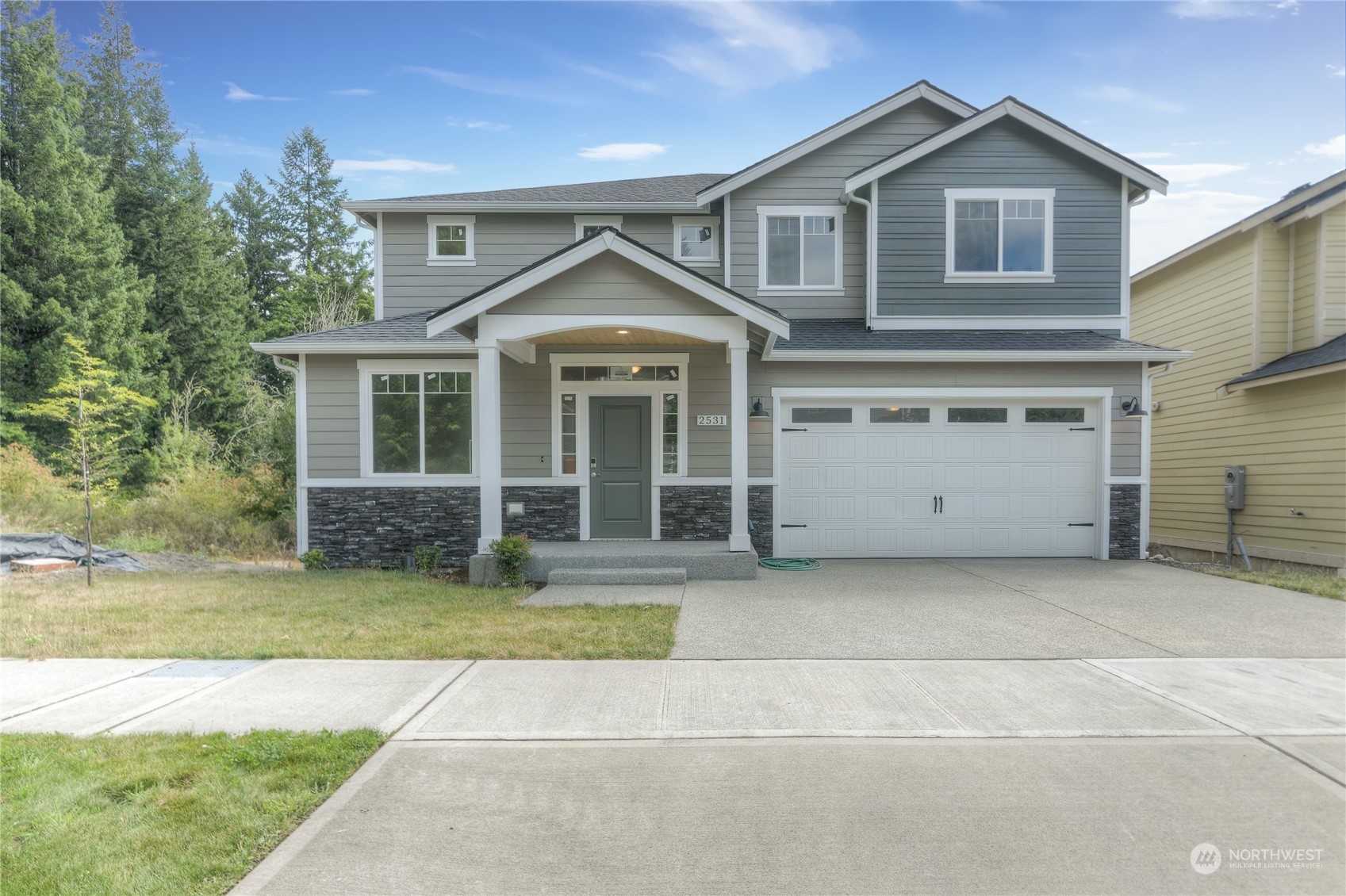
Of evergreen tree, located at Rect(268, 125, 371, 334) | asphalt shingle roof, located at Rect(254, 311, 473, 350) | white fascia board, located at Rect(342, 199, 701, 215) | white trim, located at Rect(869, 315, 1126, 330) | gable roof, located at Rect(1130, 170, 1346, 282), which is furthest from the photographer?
evergreen tree, located at Rect(268, 125, 371, 334)

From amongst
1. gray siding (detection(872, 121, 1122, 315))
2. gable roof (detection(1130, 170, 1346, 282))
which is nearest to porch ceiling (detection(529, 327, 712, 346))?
gray siding (detection(872, 121, 1122, 315))

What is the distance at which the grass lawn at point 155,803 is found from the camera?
2.71 m

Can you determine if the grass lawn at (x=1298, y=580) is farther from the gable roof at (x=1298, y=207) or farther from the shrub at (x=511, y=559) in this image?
the shrub at (x=511, y=559)

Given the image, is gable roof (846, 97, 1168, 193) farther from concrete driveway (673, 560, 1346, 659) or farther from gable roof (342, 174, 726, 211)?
concrete driveway (673, 560, 1346, 659)

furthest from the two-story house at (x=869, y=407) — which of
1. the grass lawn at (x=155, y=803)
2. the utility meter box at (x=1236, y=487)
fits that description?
the grass lawn at (x=155, y=803)

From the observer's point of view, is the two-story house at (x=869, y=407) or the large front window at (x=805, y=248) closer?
the two-story house at (x=869, y=407)

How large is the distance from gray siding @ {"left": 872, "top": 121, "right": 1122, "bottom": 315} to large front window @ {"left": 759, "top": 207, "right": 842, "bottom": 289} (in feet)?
2.59

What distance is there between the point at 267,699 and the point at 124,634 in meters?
2.80

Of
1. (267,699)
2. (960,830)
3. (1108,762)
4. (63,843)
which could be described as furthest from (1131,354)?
(63,843)

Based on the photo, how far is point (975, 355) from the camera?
10.6 meters

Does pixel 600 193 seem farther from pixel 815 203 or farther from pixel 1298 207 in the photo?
pixel 1298 207

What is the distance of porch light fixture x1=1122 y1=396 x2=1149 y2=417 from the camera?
427 inches

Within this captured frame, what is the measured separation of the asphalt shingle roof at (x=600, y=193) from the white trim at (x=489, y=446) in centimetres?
440

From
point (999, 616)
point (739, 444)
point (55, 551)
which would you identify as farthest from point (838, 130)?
point (55, 551)
